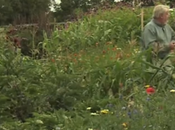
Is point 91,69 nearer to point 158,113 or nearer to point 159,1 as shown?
point 158,113

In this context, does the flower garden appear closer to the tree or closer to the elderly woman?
the elderly woman

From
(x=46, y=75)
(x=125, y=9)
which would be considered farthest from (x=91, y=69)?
(x=125, y=9)

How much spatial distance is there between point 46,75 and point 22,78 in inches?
21.9

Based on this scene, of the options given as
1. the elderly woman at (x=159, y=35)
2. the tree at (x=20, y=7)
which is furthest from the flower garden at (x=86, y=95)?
the tree at (x=20, y=7)

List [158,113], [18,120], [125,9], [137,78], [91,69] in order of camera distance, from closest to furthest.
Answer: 1. [158,113]
2. [18,120]
3. [137,78]
4. [91,69]
5. [125,9]

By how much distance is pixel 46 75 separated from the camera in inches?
245

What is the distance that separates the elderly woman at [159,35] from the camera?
7.29 m

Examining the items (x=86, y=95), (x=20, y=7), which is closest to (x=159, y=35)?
(x=86, y=95)

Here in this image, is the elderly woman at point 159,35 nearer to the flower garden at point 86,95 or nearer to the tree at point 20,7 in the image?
the flower garden at point 86,95

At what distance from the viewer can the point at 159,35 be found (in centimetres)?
749

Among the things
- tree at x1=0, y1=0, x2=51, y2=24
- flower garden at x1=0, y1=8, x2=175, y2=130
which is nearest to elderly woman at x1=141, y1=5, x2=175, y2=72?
flower garden at x1=0, y1=8, x2=175, y2=130

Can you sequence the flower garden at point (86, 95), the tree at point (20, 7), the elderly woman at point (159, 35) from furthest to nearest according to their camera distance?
the tree at point (20, 7) < the elderly woman at point (159, 35) < the flower garden at point (86, 95)

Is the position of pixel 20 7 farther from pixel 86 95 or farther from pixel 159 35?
pixel 86 95

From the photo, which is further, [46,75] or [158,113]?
[46,75]
